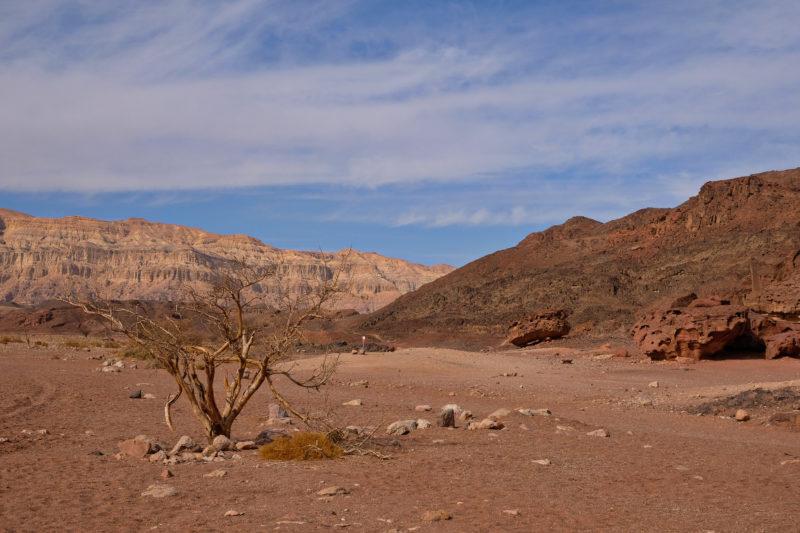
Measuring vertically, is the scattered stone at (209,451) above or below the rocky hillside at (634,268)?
below

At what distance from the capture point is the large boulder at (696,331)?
2269 centimetres

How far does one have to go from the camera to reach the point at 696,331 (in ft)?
75.1

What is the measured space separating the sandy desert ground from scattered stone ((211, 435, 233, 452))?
0.29 metres

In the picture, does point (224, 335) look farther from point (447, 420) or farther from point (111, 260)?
point (111, 260)

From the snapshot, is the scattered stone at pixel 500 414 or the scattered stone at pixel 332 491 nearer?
the scattered stone at pixel 332 491

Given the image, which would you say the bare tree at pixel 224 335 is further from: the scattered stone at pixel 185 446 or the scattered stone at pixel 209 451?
the scattered stone at pixel 209 451

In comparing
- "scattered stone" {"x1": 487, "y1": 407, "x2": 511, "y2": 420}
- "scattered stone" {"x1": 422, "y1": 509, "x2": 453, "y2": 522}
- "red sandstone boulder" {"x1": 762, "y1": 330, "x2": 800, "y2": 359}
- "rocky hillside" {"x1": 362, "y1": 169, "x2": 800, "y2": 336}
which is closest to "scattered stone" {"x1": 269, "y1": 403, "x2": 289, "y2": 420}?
"scattered stone" {"x1": 487, "y1": 407, "x2": 511, "y2": 420}

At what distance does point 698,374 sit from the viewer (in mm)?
19797

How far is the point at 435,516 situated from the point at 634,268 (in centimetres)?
5287

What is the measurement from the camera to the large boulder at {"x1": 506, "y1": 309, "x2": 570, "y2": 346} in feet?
113

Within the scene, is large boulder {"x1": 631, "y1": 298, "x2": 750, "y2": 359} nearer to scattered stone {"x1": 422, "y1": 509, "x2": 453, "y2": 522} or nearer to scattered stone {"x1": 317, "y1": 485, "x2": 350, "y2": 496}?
scattered stone {"x1": 317, "y1": 485, "x2": 350, "y2": 496}

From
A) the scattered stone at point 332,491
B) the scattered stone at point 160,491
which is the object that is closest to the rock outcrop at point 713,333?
the scattered stone at point 332,491

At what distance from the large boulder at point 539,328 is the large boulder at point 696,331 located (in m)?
9.99

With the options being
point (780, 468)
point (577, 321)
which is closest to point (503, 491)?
point (780, 468)
